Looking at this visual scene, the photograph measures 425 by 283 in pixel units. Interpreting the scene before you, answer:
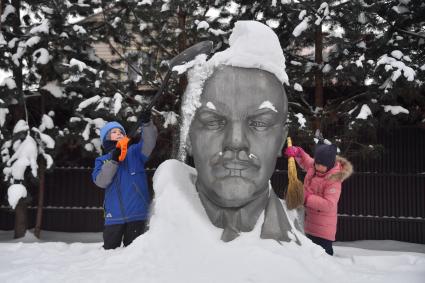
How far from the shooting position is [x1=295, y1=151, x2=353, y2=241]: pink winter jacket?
10.5 feet

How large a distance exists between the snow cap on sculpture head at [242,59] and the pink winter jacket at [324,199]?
0.95m

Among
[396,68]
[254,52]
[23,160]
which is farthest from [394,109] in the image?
[23,160]

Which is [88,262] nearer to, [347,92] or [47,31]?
[47,31]

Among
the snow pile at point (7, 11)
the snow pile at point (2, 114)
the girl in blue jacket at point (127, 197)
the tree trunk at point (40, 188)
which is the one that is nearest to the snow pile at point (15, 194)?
the tree trunk at point (40, 188)

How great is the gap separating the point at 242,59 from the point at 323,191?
130cm

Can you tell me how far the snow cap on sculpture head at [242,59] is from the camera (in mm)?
2648

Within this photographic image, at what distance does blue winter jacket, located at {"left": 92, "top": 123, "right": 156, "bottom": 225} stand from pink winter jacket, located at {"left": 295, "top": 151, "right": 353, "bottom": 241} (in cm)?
128

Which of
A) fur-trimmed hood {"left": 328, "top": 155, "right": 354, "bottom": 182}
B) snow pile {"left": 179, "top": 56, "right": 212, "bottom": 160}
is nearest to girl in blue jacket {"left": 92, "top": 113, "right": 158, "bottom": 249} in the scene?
snow pile {"left": 179, "top": 56, "right": 212, "bottom": 160}

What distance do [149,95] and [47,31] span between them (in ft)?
6.58

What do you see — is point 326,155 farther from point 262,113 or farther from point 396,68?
point 396,68

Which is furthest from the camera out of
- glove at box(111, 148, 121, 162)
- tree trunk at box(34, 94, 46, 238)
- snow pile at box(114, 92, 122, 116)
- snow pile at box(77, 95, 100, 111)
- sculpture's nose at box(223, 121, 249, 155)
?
tree trunk at box(34, 94, 46, 238)

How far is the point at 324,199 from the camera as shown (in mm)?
3207

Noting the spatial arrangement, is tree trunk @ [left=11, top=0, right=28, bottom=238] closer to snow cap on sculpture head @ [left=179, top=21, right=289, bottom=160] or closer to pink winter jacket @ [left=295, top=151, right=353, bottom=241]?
snow cap on sculpture head @ [left=179, top=21, right=289, bottom=160]

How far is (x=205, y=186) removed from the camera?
106 inches
